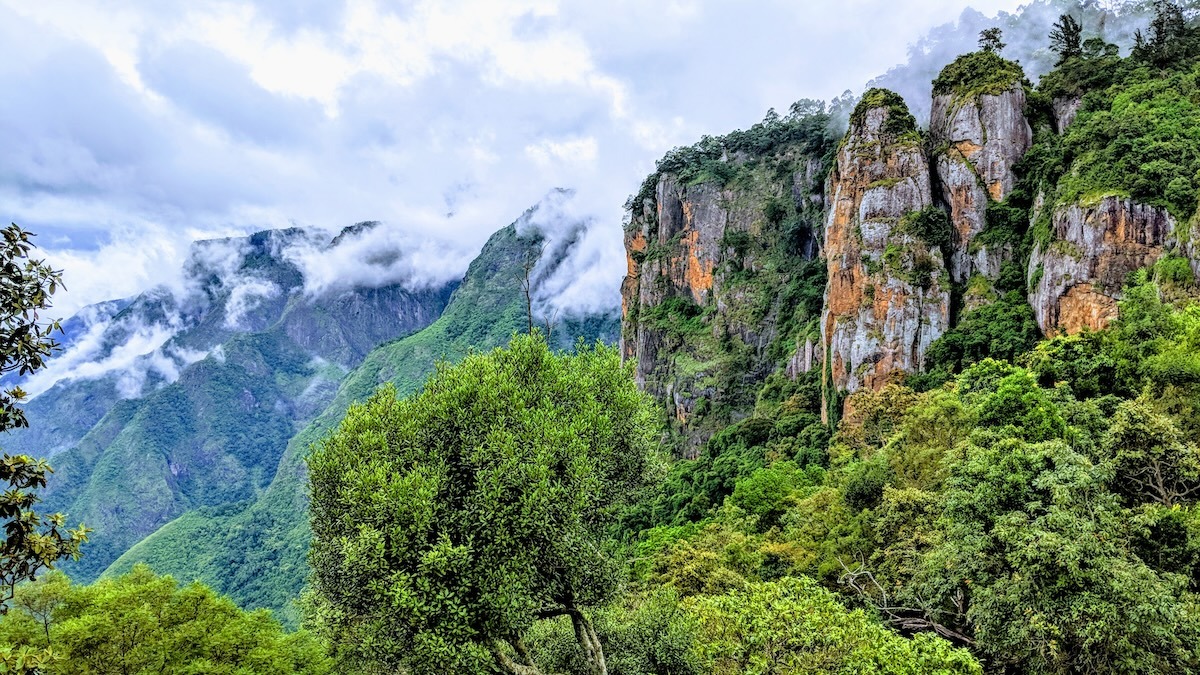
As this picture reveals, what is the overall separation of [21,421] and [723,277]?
83.3 metres

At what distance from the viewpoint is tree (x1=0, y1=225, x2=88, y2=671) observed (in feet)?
19.0

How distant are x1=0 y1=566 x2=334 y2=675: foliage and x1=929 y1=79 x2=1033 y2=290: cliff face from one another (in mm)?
50182

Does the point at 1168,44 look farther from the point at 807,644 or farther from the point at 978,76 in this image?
the point at 807,644

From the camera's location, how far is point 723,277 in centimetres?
A: 8562

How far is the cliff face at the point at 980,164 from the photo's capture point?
4759 centimetres

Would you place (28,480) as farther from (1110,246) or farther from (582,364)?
(1110,246)

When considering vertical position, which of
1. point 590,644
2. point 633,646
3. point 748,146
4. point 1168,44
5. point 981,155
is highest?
point 748,146

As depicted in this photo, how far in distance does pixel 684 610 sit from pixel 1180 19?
65665mm

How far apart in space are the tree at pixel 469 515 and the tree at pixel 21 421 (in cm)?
431

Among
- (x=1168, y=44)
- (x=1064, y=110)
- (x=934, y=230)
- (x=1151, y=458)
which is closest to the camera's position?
(x=1151, y=458)

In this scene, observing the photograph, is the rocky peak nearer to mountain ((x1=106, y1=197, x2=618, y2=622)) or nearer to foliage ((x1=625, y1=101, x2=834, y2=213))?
foliage ((x1=625, y1=101, x2=834, y2=213))

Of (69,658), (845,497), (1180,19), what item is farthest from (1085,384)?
(1180,19)

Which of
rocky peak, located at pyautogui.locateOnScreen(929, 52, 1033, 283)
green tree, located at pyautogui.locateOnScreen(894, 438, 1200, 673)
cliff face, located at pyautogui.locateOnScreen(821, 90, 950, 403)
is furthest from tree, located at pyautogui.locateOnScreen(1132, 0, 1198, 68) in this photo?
green tree, located at pyautogui.locateOnScreen(894, 438, 1200, 673)

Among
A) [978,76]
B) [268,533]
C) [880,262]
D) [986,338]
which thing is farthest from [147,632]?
[268,533]
